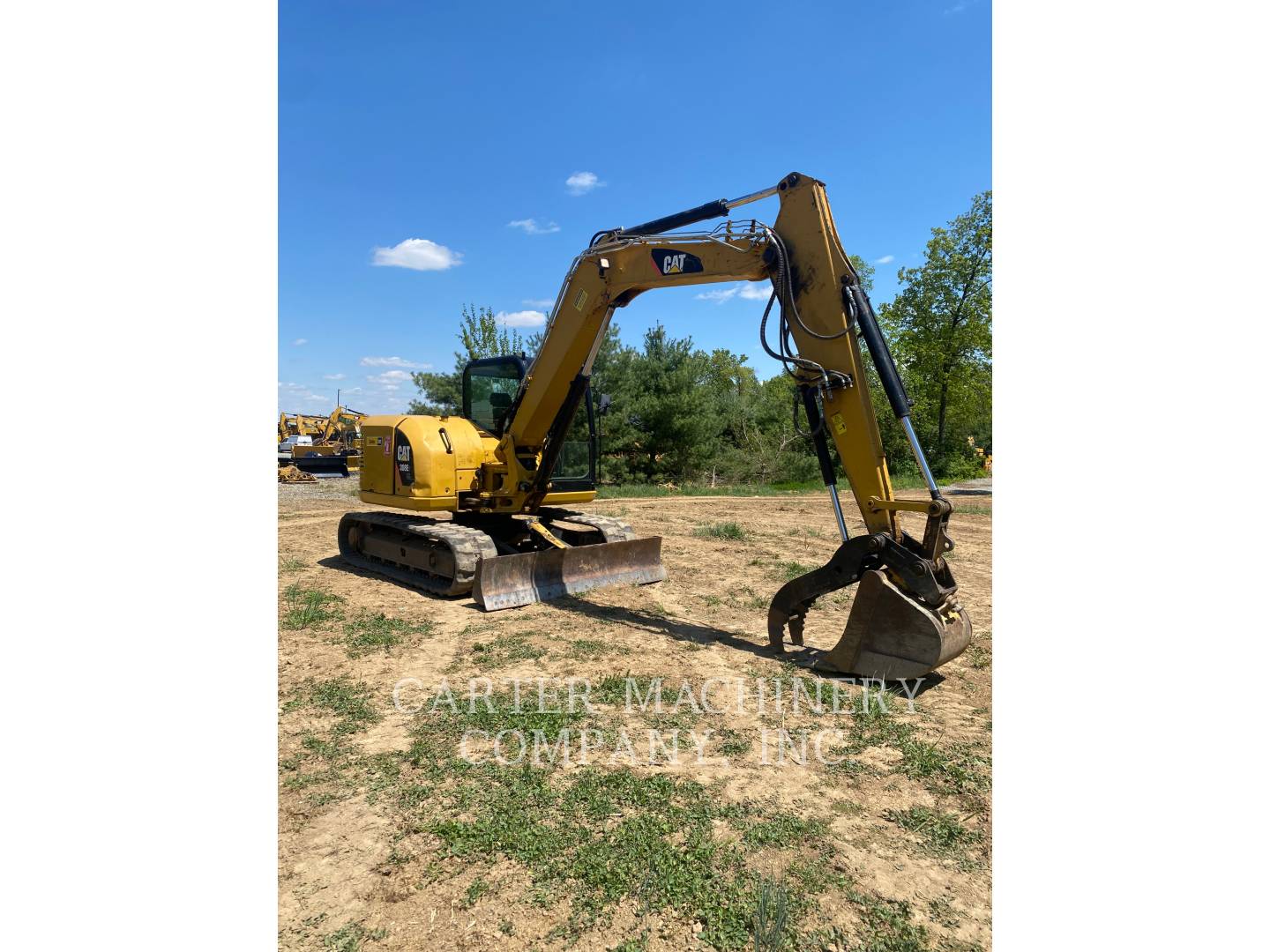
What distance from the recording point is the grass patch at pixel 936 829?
3027mm

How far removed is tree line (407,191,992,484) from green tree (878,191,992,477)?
0.14 feet

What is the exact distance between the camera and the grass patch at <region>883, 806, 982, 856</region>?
303 centimetres

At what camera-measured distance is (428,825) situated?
3.16m

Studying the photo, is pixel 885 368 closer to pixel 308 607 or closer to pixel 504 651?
pixel 504 651

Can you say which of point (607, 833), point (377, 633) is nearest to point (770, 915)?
point (607, 833)

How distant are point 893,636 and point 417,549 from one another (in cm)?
545

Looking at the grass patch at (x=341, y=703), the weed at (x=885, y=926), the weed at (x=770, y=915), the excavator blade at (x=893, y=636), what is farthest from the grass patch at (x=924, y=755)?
the grass patch at (x=341, y=703)

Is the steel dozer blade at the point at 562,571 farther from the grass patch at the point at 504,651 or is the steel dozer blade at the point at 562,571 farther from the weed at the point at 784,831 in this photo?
the weed at the point at 784,831

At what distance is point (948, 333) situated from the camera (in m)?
29.0

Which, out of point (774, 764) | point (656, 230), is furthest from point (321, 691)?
point (656, 230)

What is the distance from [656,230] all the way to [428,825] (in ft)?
17.9

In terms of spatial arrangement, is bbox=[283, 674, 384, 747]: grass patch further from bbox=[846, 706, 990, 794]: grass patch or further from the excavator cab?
the excavator cab

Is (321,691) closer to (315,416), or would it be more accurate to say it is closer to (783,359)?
(783,359)

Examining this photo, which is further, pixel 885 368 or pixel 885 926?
pixel 885 368
